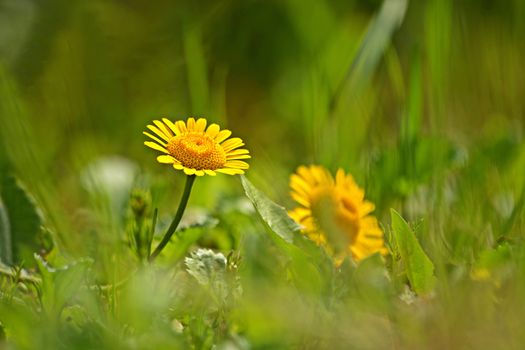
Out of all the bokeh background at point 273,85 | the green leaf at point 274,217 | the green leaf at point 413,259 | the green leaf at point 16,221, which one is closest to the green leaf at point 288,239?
the green leaf at point 274,217

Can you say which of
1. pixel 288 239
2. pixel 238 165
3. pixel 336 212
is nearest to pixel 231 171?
pixel 238 165

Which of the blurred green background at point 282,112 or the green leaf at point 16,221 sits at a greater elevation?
the blurred green background at point 282,112

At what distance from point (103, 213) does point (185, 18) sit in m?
0.60

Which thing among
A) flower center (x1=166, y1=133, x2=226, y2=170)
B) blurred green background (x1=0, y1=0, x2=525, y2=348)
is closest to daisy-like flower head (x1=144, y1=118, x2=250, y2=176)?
flower center (x1=166, y1=133, x2=226, y2=170)

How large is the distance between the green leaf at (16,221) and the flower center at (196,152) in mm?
281

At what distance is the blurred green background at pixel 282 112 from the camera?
1165 mm

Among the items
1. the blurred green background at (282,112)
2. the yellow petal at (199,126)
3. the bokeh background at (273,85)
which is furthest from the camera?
the bokeh background at (273,85)

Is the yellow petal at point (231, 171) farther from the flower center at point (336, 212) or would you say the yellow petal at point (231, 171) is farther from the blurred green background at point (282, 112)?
the flower center at point (336, 212)

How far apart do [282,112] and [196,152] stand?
1.23 metres

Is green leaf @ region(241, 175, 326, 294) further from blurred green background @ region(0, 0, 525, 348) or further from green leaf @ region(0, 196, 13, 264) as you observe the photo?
green leaf @ region(0, 196, 13, 264)

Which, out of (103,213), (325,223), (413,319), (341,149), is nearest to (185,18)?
(341,149)

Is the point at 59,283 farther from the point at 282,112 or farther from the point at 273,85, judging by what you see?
the point at 273,85

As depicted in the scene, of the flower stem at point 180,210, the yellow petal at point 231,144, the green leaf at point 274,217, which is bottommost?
the flower stem at point 180,210

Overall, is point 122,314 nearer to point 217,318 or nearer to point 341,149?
point 217,318
